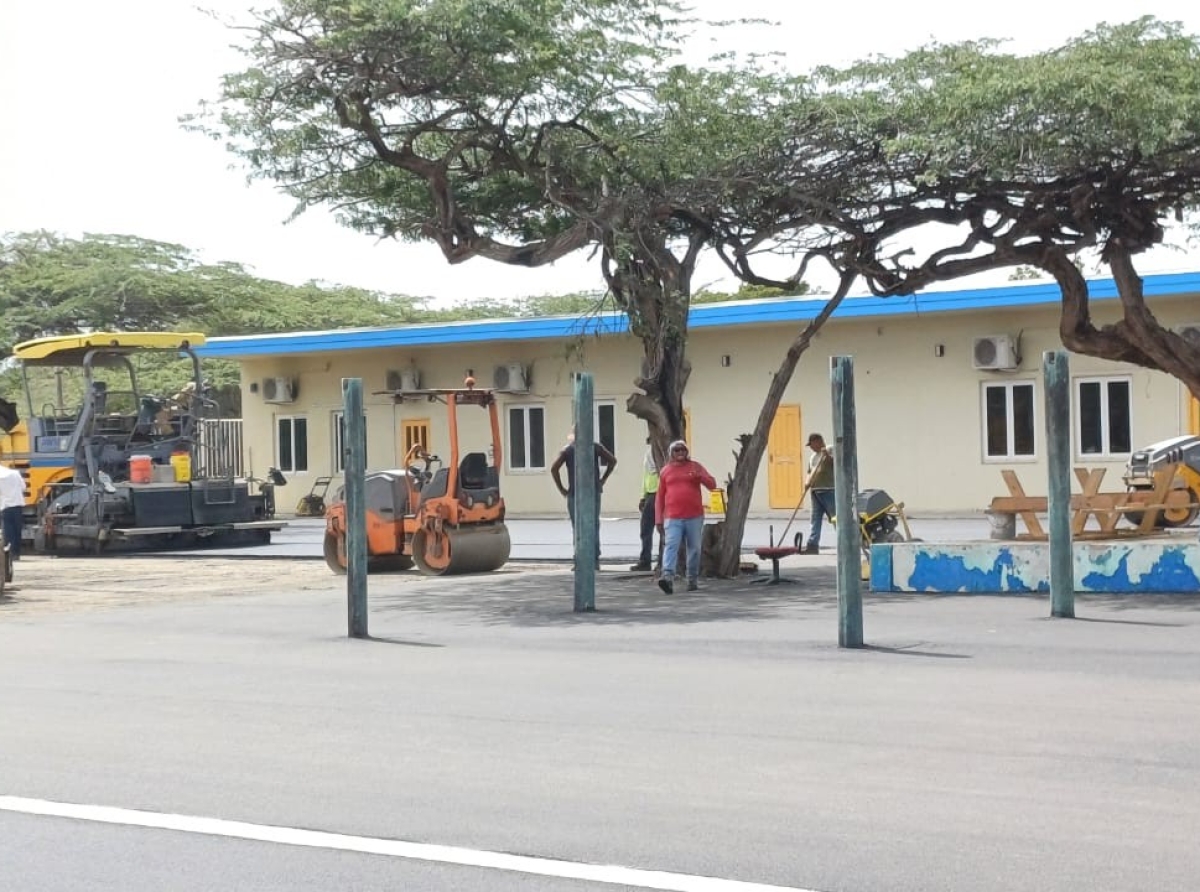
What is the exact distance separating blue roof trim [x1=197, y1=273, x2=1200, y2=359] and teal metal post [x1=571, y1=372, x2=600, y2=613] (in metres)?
9.51

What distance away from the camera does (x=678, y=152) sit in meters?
19.5

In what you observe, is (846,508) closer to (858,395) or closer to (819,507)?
(819,507)

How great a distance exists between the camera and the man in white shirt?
76.9 ft

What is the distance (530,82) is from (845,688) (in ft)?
30.7

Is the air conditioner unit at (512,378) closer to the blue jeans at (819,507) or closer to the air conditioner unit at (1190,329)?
the air conditioner unit at (1190,329)

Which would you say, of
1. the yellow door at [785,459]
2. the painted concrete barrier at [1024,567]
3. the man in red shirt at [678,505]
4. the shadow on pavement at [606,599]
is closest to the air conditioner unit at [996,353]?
the yellow door at [785,459]

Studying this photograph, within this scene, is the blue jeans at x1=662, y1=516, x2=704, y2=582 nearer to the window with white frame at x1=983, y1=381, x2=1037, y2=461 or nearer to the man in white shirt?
the man in white shirt

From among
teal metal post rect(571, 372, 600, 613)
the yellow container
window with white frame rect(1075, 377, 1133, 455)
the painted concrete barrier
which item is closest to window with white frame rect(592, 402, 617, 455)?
window with white frame rect(1075, 377, 1133, 455)

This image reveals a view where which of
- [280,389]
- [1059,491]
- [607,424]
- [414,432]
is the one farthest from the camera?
[280,389]

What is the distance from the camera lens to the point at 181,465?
29.8 metres

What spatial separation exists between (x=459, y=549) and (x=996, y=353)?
49.4 feet

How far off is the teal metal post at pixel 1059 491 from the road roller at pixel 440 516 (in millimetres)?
8477

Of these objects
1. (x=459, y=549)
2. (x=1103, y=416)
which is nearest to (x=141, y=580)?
(x=459, y=549)

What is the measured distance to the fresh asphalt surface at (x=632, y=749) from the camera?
6.93m
